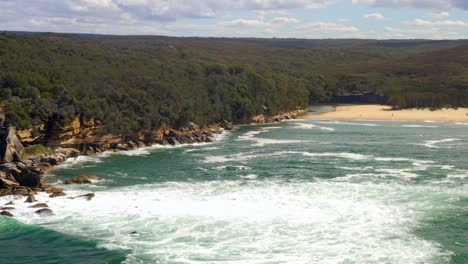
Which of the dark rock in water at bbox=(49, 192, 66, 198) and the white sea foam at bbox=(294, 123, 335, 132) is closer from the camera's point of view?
the dark rock in water at bbox=(49, 192, 66, 198)

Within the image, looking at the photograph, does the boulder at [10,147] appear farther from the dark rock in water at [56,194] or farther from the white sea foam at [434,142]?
the white sea foam at [434,142]

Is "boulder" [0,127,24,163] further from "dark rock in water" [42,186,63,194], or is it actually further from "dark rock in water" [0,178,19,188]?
"dark rock in water" [42,186,63,194]

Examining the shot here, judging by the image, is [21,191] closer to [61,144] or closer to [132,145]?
[61,144]

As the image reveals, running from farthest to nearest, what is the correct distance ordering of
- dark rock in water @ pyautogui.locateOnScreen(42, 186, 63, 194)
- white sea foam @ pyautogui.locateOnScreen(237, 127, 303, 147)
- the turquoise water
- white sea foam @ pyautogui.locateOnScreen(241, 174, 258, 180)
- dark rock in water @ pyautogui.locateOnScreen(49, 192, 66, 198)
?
white sea foam @ pyautogui.locateOnScreen(237, 127, 303, 147) < white sea foam @ pyautogui.locateOnScreen(241, 174, 258, 180) < dark rock in water @ pyautogui.locateOnScreen(42, 186, 63, 194) < dark rock in water @ pyautogui.locateOnScreen(49, 192, 66, 198) < the turquoise water

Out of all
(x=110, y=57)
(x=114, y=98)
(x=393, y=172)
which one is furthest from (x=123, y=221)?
(x=110, y=57)

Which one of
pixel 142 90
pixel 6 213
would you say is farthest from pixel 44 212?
pixel 142 90

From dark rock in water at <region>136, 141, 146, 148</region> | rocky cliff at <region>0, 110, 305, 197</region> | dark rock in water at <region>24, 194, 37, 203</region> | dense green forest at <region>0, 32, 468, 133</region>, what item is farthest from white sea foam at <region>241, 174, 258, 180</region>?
dark rock in water at <region>136, 141, 146, 148</region>
